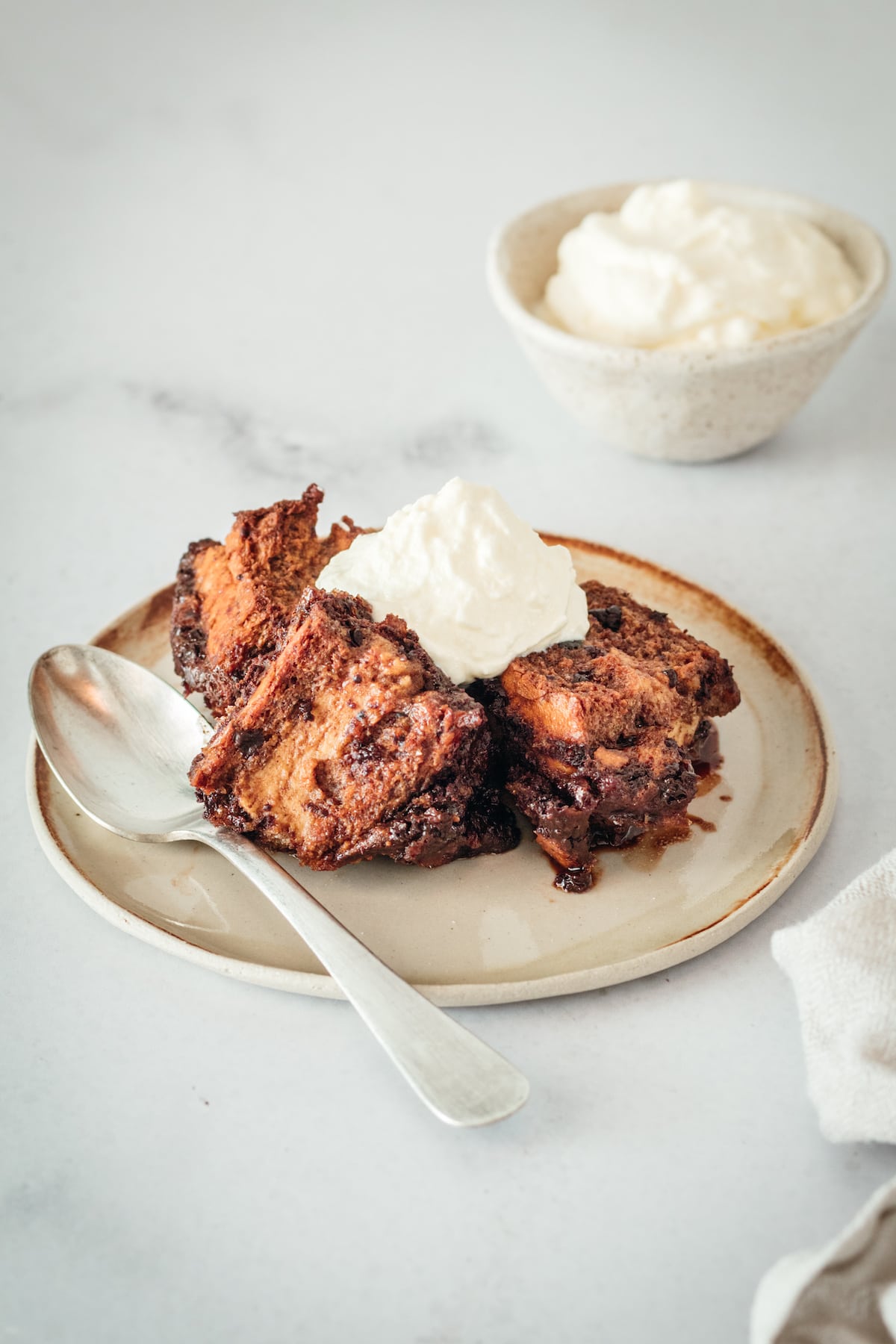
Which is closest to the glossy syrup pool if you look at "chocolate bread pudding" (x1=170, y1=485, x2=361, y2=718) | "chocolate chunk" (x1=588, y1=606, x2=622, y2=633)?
"chocolate chunk" (x1=588, y1=606, x2=622, y2=633)

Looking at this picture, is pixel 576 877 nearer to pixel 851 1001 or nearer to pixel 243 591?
pixel 851 1001

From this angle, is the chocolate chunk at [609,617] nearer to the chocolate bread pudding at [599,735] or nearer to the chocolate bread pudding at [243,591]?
the chocolate bread pudding at [599,735]

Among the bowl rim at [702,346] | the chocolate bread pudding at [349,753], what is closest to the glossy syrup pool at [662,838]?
the chocolate bread pudding at [349,753]

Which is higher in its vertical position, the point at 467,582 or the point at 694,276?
the point at 694,276

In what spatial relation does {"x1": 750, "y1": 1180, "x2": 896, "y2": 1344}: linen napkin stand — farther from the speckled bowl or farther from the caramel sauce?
the speckled bowl

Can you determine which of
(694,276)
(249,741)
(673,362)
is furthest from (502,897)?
(694,276)

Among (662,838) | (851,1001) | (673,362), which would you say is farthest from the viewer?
(673,362)
